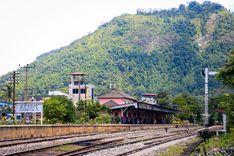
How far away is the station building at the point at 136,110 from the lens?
243ft

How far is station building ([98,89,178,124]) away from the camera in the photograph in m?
73.9

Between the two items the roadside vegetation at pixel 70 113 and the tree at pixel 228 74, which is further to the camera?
the roadside vegetation at pixel 70 113

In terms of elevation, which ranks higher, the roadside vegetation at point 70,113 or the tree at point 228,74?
the tree at point 228,74

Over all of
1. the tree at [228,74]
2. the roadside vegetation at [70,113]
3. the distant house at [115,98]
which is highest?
the distant house at [115,98]

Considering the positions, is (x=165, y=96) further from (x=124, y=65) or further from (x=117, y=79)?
(x=124, y=65)

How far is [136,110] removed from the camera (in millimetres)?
82000

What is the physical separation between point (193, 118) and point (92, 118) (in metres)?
60.0

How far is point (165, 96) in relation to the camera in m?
137

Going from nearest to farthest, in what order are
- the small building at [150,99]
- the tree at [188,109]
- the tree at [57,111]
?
the tree at [57,111] → the tree at [188,109] → the small building at [150,99]

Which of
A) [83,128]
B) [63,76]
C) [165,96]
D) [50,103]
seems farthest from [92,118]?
[63,76]

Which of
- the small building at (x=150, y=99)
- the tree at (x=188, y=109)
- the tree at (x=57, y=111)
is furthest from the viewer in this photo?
the small building at (x=150, y=99)

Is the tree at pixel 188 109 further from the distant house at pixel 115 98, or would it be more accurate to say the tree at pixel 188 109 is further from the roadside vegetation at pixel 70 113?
the roadside vegetation at pixel 70 113

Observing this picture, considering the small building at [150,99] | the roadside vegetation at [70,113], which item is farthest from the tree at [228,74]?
the small building at [150,99]

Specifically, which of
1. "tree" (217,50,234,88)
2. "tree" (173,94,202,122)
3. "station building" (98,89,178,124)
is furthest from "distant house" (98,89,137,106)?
"tree" (217,50,234,88)
